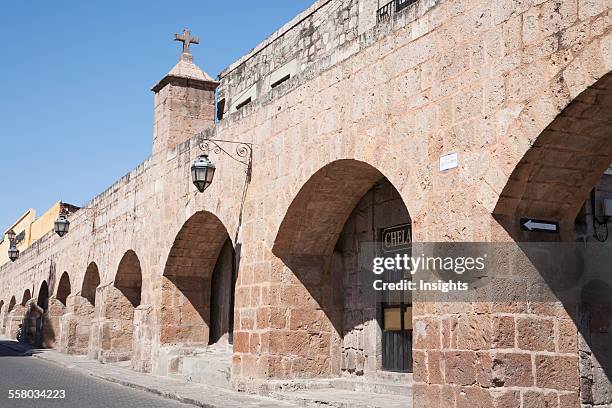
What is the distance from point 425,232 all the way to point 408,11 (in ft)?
6.43

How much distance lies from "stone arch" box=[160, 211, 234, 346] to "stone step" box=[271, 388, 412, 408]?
11.8 ft

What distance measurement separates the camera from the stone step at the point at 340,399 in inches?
262

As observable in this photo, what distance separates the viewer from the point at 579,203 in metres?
5.45

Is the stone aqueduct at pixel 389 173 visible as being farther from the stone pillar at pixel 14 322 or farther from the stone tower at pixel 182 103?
the stone pillar at pixel 14 322

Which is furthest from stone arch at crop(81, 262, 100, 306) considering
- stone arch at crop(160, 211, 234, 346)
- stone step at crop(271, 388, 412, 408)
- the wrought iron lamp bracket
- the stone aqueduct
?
stone step at crop(271, 388, 412, 408)

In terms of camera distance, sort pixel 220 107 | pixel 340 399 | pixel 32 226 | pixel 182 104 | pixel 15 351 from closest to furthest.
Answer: pixel 340 399
pixel 182 104
pixel 220 107
pixel 15 351
pixel 32 226

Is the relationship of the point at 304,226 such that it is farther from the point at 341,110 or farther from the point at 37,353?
the point at 37,353

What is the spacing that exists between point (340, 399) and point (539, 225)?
2.78m

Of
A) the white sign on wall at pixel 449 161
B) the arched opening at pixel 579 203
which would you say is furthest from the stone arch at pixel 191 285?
the arched opening at pixel 579 203

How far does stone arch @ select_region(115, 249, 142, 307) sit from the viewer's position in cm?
1395

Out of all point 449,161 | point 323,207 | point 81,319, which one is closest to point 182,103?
point 323,207

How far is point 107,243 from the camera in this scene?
1502 centimetres

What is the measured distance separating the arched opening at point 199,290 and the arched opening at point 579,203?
19.8 ft

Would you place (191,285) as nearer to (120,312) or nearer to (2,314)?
(120,312)
